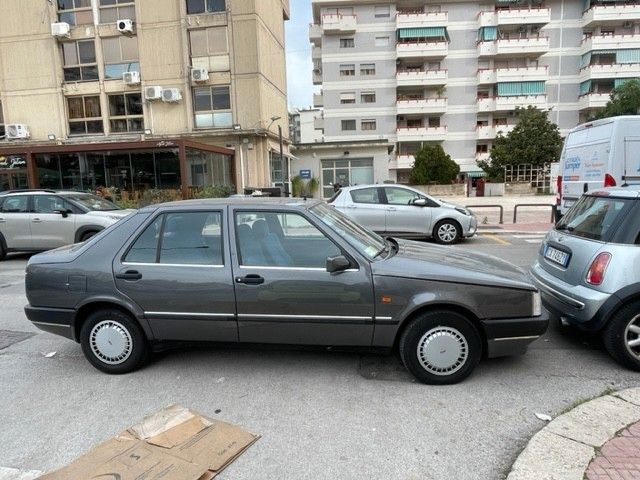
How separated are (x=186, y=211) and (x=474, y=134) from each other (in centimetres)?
4519

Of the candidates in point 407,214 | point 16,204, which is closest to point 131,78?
point 16,204

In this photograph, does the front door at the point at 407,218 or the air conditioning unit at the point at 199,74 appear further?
the air conditioning unit at the point at 199,74

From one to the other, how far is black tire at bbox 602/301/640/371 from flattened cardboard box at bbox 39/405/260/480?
9.96ft

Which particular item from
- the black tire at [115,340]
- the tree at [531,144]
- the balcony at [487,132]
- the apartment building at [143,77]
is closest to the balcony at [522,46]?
the balcony at [487,132]

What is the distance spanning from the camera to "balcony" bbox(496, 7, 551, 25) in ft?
138

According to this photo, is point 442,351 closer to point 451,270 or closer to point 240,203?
point 451,270

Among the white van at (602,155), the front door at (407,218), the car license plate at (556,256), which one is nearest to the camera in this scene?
the car license plate at (556,256)

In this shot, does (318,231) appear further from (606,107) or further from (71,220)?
(606,107)

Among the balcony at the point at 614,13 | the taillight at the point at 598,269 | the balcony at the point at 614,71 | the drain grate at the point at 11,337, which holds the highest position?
the balcony at the point at 614,13

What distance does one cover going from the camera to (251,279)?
3.61 meters

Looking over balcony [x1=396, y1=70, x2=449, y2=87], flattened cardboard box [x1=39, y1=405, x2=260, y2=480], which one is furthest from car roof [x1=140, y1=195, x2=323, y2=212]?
balcony [x1=396, y1=70, x2=449, y2=87]

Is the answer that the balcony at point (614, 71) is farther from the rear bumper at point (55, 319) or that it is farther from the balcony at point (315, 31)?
the rear bumper at point (55, 319)

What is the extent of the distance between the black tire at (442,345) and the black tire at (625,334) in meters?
1.20

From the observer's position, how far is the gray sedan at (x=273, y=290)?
11.4 ft
